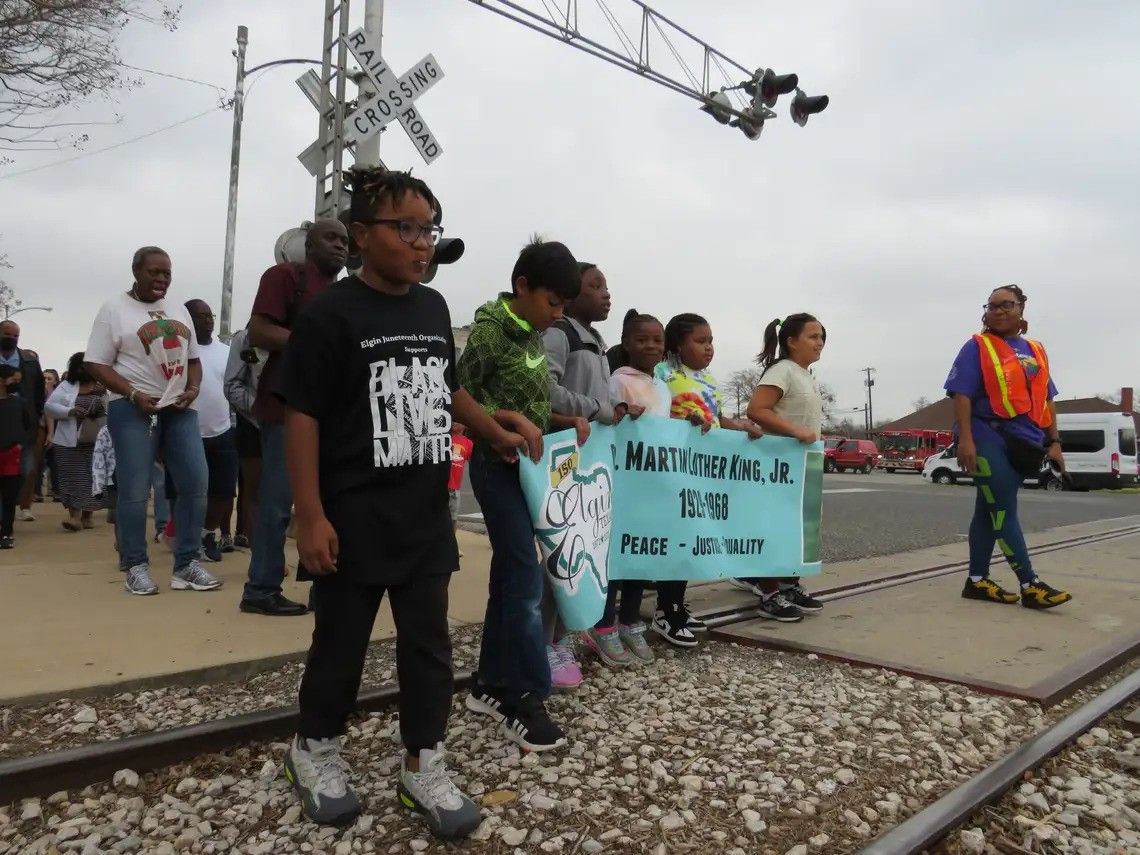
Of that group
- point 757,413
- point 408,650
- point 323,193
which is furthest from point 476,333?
point 323,193

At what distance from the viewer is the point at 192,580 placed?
14.9ft

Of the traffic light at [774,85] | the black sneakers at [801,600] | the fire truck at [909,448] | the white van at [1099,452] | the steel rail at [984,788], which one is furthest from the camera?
the fire truck at [909,448]

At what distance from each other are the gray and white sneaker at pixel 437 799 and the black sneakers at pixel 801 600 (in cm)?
291

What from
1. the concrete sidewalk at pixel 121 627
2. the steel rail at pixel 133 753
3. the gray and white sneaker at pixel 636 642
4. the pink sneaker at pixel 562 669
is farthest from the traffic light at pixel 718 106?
the steel rail at pixel 133 753

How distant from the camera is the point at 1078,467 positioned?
28.4m

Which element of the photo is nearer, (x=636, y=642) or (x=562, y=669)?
(x=562, y=669)

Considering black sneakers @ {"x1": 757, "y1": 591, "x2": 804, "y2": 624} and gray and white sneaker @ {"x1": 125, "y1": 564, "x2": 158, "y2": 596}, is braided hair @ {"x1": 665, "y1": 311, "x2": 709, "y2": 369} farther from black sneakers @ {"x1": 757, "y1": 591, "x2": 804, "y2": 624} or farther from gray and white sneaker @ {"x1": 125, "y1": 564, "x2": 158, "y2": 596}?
gray and white sneaker @ {"x1": 125, "y1": 564, "x2": 158, "y2": 596}

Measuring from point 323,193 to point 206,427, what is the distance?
2741mm

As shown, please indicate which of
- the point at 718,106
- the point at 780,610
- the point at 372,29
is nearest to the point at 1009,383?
the point at 780,610

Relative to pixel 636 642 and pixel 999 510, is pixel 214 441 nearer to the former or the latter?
pixel 636 642

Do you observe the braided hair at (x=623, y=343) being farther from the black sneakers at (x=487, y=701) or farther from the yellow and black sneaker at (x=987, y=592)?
the yellow and black sneaker at (x=987, y=592)

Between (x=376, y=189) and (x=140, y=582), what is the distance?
9.81ft

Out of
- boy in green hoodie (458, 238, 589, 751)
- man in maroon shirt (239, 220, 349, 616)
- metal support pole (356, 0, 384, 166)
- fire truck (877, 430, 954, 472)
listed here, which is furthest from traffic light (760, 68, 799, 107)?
fire truck (877, 430, 954, 472)

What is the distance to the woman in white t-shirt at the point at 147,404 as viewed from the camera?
170 inches
